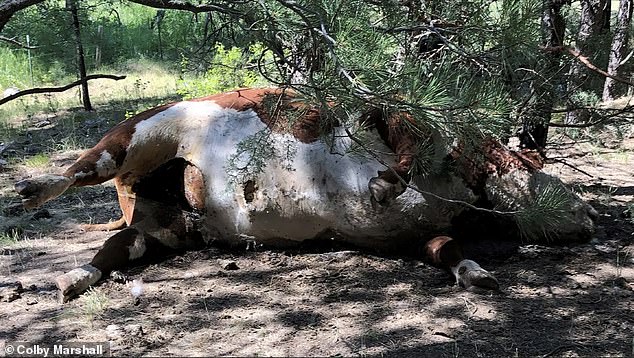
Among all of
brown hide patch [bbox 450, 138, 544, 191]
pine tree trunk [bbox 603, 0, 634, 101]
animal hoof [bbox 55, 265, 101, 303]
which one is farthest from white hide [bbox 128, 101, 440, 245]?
pine tree trunk [bbox 603, 0, 634, 101]

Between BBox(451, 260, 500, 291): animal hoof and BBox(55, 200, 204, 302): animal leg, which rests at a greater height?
BBox(55, 200, 204, 302): animal leg

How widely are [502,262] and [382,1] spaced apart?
1503 millimetres

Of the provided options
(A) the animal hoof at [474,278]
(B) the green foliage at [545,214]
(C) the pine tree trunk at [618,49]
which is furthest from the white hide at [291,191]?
(C) the pine tree trunk at [618,49]

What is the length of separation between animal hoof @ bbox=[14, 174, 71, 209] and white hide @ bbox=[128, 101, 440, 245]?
18.9 inches

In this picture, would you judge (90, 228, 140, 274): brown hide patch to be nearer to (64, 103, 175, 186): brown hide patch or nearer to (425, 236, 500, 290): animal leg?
(64, 103, 175, 186): brown hide patch

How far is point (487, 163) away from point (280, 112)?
1161 millimetres

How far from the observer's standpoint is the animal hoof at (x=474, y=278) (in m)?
2.83

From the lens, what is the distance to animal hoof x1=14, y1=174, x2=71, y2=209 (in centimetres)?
274

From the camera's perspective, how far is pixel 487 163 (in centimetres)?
333

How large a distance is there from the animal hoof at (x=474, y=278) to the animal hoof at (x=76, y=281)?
1697 millimetres

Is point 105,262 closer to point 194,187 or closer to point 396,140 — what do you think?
point 194,187

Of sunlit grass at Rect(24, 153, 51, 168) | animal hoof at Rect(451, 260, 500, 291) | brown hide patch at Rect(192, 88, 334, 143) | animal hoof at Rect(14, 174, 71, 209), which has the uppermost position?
brown hide patch at Rect(192, 88, 334, 143)

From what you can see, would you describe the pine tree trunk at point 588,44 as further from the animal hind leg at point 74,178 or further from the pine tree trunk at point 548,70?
the animal hind leg at point 74,178

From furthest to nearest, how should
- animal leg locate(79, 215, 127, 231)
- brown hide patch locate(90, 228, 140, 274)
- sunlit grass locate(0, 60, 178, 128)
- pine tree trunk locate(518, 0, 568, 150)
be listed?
sunlit grass locate(0, 60, 178, 128)
animal leg locate(79, 215, 127, 231)
pine tree trunk locate(518, 0, 568, 150)
brown hide patch locate(90, 228, 140, 274)
